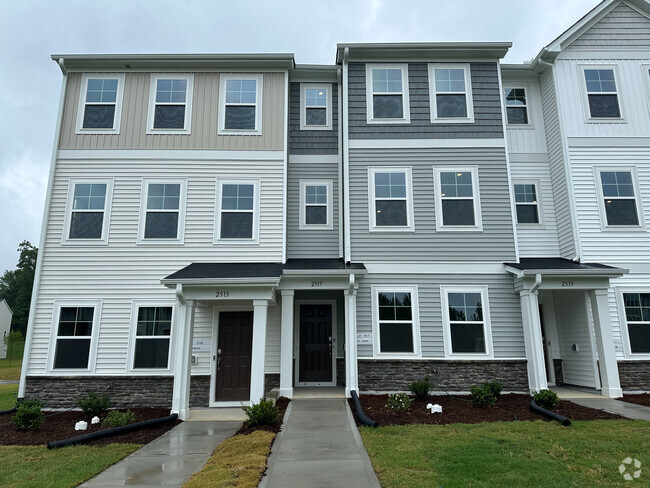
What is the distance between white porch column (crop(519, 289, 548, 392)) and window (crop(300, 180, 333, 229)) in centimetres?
519

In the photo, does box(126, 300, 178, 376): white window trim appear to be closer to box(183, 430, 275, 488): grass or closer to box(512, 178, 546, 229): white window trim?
box(183, 430, 275, 488): grass

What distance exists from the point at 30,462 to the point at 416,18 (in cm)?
10867

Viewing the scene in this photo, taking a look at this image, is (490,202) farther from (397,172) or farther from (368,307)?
(368,307)

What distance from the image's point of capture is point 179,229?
411 inches

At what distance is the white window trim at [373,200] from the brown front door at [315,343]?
2533mm

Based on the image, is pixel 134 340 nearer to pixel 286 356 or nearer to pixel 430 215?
pixel 286 356

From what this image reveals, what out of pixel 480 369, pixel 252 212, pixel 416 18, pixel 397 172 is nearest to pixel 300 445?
pixel 480 369

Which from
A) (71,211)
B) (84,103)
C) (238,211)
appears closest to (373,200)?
(238,211)

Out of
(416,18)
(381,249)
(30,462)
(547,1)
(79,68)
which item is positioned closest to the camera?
(30,462)

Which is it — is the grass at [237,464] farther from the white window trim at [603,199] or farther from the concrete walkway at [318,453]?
the white window trim at [603,199]

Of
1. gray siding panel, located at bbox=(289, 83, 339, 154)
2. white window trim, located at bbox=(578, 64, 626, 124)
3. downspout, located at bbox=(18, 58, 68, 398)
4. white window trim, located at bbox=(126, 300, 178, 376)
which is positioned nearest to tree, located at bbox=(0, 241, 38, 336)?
downspout, located at bbox=(18, 58, 68, 398)

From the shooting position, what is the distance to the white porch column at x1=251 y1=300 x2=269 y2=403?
326 inches

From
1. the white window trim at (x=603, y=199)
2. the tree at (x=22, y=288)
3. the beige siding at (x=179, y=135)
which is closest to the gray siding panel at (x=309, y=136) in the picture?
the beige siding at (x=179, y=135)

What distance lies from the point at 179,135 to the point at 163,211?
208 centimetres
